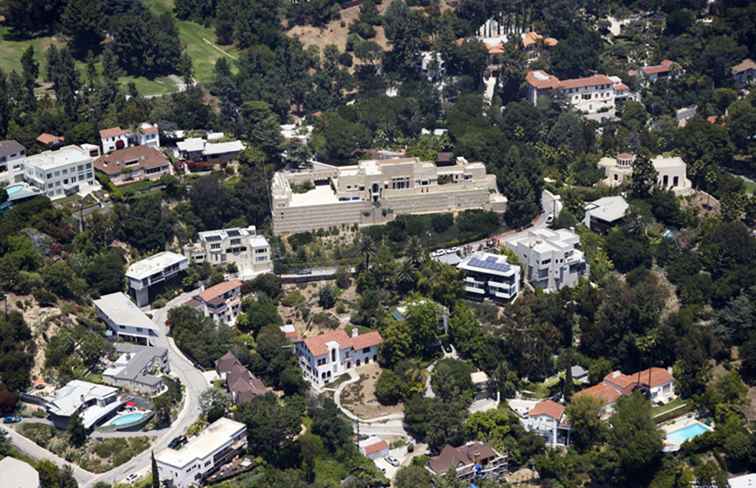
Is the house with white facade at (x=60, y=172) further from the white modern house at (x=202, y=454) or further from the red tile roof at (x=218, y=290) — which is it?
the white modern house at (x=202, y=454)

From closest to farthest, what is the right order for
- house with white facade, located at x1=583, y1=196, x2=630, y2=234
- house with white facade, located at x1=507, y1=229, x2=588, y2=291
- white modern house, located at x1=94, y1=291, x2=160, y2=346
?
1. white modern house, located at x1=94, y1=291, x2=160, y2=346
2. house with white facade, located at x1=507, y1=229, x2=588, y2=291
3. house with white facade, located at x1=583, y1=196, x2=630, y2=234

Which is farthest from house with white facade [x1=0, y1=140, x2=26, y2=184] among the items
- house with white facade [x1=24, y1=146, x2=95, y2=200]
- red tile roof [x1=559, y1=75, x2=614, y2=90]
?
red tile roof [x1=559, y1=75, x2=614, y2=90]

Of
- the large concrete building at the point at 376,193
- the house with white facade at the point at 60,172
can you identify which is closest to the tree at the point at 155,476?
the large concrete building at the point at 376,193

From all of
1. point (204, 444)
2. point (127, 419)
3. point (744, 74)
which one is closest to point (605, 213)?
point (744, 74)

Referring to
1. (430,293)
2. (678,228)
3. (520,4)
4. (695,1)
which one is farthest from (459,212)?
(695,1)

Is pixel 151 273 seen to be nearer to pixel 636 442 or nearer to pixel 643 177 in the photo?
pixel 636 442

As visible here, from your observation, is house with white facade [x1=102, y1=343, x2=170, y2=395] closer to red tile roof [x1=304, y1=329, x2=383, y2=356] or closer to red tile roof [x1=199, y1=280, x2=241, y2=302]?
red tile roof [x1=199, y1=280, x2=241, y2=302]
